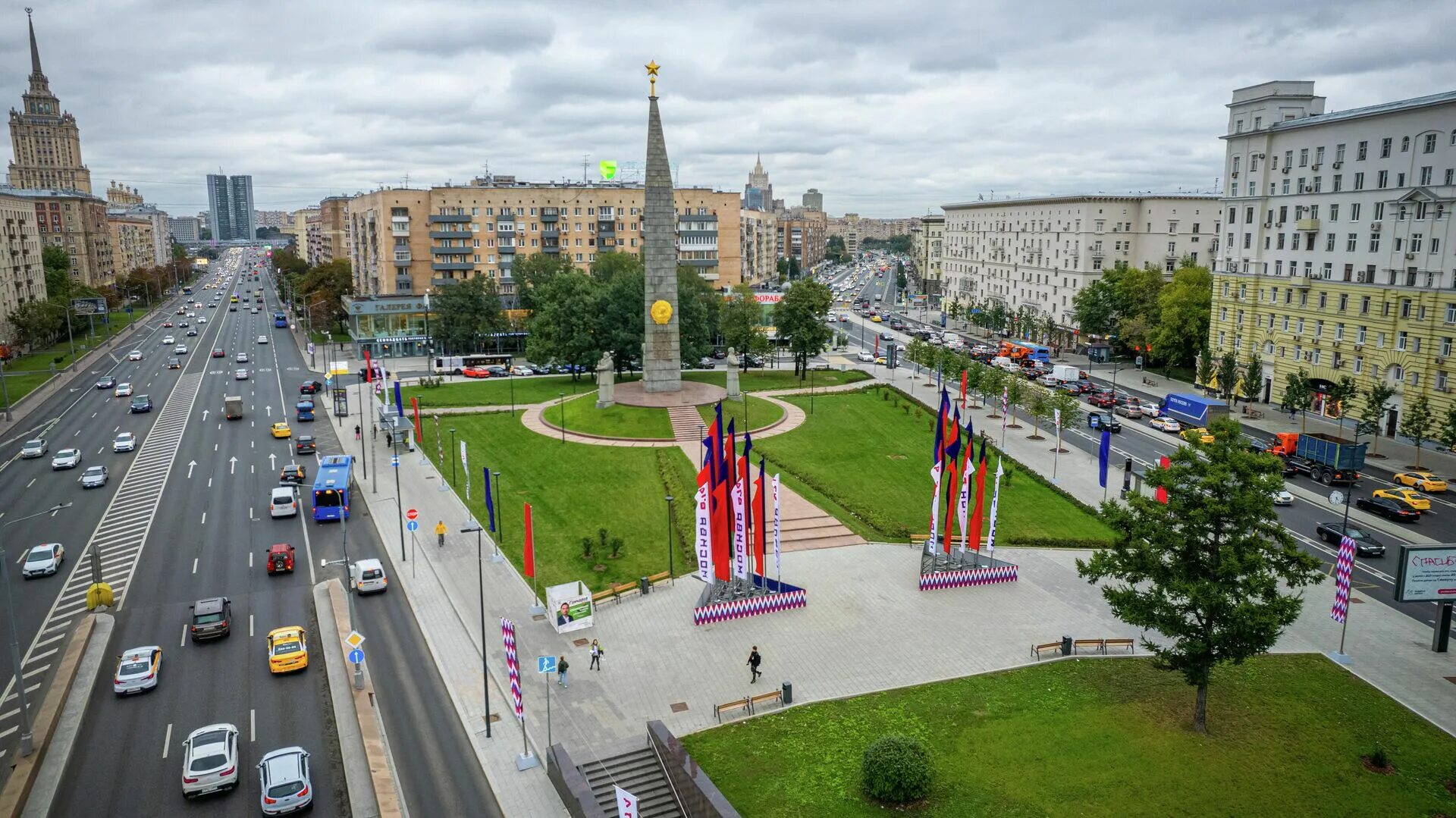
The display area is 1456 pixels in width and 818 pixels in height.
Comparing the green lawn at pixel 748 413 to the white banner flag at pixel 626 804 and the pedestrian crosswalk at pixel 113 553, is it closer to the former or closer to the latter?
the pedestrian crosswalk at pixel 113 553

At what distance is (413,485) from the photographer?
5797 centimetres

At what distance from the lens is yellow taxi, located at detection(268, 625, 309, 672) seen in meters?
33.2

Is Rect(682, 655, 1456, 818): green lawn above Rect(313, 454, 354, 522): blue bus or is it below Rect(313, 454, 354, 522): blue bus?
below

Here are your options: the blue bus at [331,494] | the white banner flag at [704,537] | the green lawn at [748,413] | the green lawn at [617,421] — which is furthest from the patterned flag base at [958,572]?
the blue bus at [331,494]

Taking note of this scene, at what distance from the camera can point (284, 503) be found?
51875 millimetres

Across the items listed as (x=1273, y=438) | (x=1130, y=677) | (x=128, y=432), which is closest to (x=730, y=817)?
(x=1130, y=677)

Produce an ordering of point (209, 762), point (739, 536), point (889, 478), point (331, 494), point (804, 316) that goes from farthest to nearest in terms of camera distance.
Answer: point (804, 316), point (889, 478), point (331, 494), point (739, 536), point (209, 762)

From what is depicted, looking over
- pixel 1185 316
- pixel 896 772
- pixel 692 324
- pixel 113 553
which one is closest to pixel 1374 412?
pixel 1185 316

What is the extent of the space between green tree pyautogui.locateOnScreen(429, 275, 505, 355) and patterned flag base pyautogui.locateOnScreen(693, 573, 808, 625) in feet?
260

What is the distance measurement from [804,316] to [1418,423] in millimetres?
50428

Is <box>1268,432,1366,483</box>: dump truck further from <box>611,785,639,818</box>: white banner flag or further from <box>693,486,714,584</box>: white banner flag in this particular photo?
<box>611,785,639,818</box>: white banner flag

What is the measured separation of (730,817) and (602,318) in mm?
70545

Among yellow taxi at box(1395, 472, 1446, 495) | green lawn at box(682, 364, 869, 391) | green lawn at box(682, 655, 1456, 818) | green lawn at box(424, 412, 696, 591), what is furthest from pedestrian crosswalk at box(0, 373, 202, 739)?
yellow taxi at box(1395, 472, 1446, 495)

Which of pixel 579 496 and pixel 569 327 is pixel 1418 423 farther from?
pixel 569 327
